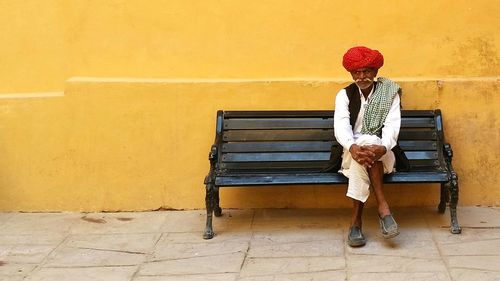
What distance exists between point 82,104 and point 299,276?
7.45ft

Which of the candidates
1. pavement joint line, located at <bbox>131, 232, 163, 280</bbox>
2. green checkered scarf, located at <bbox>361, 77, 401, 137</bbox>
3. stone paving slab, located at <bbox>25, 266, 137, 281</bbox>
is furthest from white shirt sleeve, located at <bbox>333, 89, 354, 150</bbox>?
stone paving slab, located at <bbox>25, 266, 137, 281</bbox>

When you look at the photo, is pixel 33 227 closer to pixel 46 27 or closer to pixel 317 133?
pixel 46 27

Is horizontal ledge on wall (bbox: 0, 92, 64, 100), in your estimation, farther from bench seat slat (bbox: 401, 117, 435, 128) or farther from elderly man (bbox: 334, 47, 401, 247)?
bench seat slat (bbox: 401, 117, 435, 128)

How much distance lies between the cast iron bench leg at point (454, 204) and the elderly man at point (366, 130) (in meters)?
0.42

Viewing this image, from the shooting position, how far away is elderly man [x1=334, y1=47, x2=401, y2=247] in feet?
→ 13.5

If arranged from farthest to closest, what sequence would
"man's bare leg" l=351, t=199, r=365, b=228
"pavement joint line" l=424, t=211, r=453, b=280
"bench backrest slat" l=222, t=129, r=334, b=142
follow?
1. "bench backrest slat" l=222, t=129, r=334, b=142
2. "man's bare leg" l=351, t=199, r=365, b=228
3. "pavement joint line" l=424, t=211, r=453, b=280

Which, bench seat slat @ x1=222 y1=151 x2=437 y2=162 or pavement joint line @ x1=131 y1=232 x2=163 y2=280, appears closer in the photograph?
pavement joint line @ x1=131 y1=232 x2=163 y2=280

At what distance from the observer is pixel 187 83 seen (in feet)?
16.1

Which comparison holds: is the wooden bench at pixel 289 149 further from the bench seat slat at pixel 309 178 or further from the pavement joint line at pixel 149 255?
the pavement joint line at pixel 149 255

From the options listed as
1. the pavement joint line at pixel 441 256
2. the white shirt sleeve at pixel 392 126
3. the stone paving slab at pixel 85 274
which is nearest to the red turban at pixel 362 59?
the white shirt sleeve at pixel 392 126

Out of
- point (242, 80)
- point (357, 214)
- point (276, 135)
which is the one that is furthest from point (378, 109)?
point (242, 80)

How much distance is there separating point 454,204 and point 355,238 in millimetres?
719

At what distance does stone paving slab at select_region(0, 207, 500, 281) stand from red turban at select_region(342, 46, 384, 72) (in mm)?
1159

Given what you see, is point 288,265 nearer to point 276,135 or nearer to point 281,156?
point 281,156
